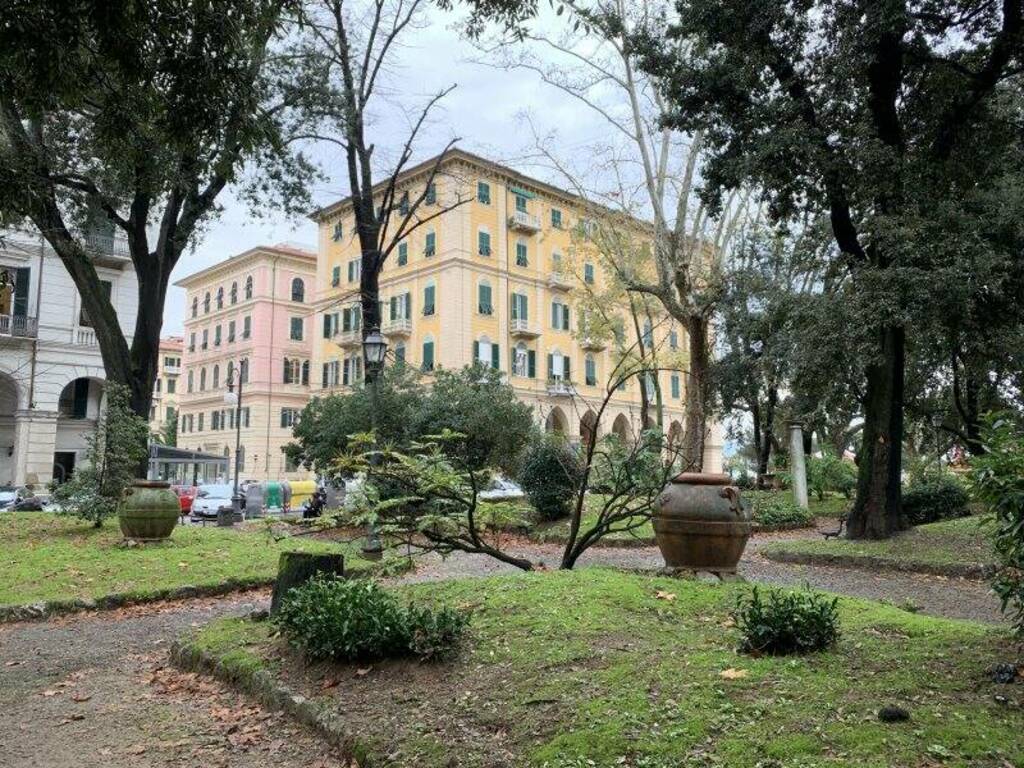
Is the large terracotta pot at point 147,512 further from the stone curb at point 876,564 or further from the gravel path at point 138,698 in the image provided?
the stone curb at point 876,564

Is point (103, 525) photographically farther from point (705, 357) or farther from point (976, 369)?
point (976, 369)

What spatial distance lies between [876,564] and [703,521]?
568cm

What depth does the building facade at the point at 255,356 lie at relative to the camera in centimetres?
5203

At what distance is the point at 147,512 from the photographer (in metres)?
12.7

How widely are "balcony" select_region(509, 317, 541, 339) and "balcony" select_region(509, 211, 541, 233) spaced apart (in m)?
5.34

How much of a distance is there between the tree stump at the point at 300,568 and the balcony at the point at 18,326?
26077mm

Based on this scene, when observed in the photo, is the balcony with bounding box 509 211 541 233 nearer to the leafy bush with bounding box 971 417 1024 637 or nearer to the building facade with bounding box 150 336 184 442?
the leafy bush with bounding box 971 417 1024 637

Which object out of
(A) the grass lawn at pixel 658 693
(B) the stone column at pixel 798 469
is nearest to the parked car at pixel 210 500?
(B) the stone column at pixel 798 469

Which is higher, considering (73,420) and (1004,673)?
(73,420)

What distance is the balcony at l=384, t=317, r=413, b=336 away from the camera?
44.5 m

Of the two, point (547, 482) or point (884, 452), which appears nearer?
point (884, 452)

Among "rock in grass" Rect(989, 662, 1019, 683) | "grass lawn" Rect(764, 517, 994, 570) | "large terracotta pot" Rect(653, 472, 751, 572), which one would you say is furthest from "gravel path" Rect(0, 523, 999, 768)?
"rock in grass" Rect(989, 662, 1019, 683)

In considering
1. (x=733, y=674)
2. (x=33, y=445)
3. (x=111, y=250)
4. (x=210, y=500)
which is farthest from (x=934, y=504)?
(x=33, y=445)

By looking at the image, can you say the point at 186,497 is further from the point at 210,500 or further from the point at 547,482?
the point at 547,482
